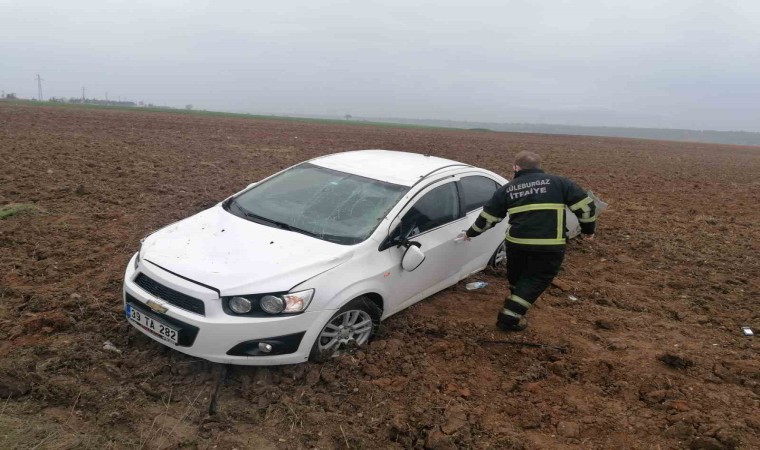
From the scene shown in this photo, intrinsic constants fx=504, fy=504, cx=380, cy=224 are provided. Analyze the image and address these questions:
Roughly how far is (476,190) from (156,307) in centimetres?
345

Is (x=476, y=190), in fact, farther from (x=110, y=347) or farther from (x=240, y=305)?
(x=110, y=347)

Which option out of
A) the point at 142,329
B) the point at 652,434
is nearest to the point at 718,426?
the point at 652,434

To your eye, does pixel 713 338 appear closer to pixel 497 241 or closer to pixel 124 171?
pixel 497 241

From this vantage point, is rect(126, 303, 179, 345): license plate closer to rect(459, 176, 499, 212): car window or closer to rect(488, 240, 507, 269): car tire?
rect(459, 176, 499, 212): car window

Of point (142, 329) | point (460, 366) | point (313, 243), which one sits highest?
point (313, 243)

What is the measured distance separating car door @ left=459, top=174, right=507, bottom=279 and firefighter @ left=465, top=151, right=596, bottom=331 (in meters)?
0.57

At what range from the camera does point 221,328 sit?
Result: 333cm

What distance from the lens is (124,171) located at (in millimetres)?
10523

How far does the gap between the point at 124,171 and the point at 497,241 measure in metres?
8.25

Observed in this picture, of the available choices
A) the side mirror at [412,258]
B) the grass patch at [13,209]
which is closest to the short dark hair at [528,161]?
the side mirror at [412,258]

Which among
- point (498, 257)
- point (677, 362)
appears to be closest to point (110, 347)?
point (498, 257)

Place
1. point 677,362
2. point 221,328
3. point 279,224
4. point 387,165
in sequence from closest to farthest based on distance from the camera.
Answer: point 221,328, point 677,362, point 279,224, point 387,165

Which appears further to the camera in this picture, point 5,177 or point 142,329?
point 5,177

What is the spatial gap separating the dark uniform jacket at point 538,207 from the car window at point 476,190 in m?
0.66
